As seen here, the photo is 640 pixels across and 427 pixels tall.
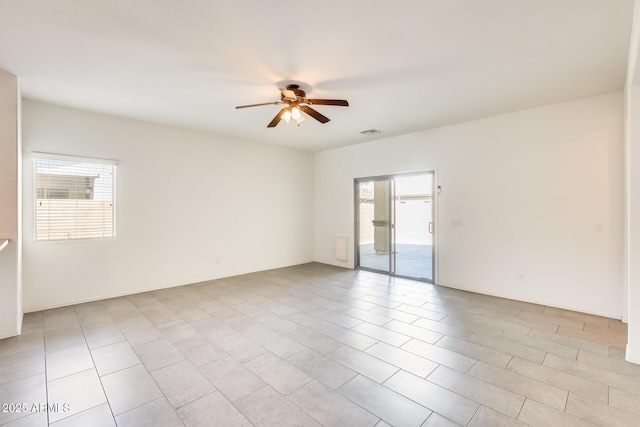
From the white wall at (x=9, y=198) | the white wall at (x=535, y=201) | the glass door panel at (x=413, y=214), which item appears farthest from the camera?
the glass door panel at (x=413, y=214)

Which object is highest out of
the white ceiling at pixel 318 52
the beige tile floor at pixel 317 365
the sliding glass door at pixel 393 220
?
the white ceiling at pixel 318 52

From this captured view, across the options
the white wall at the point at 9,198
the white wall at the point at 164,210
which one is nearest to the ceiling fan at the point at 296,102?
the white wall at the point at 9,198

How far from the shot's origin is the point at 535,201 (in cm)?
409

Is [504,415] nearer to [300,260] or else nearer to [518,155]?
[518,155]

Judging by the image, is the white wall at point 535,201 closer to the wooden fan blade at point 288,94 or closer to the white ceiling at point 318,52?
the white ceiling at point 318,52

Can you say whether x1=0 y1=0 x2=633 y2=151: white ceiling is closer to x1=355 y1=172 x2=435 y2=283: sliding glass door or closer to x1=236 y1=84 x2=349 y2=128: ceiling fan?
x1=236 y1=84 x2=349 y2=128: ceiling fan

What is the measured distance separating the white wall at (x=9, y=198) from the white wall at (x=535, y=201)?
548cm

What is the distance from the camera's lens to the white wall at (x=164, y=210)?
3943 millimetres

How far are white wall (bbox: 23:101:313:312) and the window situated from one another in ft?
0.32

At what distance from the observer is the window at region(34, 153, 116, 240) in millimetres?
3898

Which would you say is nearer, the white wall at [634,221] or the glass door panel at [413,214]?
the white wall at [634,221]

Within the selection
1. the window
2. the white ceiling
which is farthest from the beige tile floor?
the white ceiling

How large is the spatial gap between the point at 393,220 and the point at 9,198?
5497 millimetres

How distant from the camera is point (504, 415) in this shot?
6.27 ft
